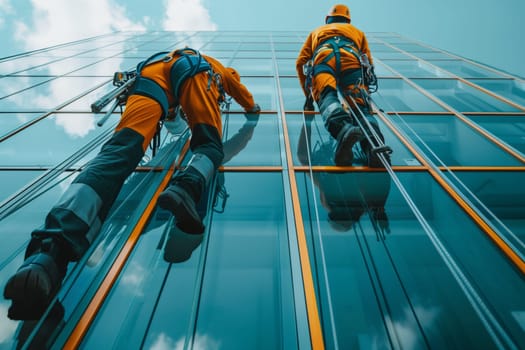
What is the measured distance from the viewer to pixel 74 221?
1.60 meters

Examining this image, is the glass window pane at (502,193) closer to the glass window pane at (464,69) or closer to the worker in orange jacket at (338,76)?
the worker in orange jacket at (338,76)

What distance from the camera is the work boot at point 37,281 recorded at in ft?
4.23

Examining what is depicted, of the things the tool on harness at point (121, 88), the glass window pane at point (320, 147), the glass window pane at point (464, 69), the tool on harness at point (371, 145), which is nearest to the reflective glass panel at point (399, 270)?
the tool on harness at point (371, 145)

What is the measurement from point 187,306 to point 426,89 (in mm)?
5408

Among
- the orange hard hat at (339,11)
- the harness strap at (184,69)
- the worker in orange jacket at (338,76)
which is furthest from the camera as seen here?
the orange hard hat at (339,11)

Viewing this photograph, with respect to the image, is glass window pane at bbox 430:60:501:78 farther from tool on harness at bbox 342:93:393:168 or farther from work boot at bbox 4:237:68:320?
work boot at bbox 4:237:68:320

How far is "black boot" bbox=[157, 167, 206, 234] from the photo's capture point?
179cm

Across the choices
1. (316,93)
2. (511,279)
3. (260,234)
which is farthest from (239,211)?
(511,279)

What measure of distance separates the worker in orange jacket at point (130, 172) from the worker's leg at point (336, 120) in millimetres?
1022

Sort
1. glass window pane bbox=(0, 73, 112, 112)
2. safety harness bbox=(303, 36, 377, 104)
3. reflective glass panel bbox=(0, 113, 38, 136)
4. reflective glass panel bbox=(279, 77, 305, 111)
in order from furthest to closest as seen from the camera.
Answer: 1. glass window pane bbox=(0, 73, 112, 112)
2. reflective glass panel bbox=(279, 77, 305, 111)
3. reflective glass panel bbox=(0, 113, 38, 136)
4. safety harness bbox=(303, 36, 377, 104)

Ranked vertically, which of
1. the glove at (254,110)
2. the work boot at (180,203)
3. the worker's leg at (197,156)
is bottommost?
the work boot at (180,203)

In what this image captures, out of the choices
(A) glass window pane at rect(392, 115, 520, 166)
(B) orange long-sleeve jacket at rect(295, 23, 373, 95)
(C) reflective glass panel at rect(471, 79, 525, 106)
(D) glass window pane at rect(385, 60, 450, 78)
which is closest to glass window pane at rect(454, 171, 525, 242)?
(A) glass window pane at rect(392, 115, 520, 166)

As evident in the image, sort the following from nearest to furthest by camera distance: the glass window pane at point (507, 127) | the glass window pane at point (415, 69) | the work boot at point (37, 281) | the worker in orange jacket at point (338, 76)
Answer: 1. the work boot at point (37, 281)
2. the worker in orange jacket at point (338, 76)
3. the glass window pane at point (507, 127)
4. the glass window pane at point (415, 69)

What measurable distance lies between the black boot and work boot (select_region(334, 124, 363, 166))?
1287 millimetres
